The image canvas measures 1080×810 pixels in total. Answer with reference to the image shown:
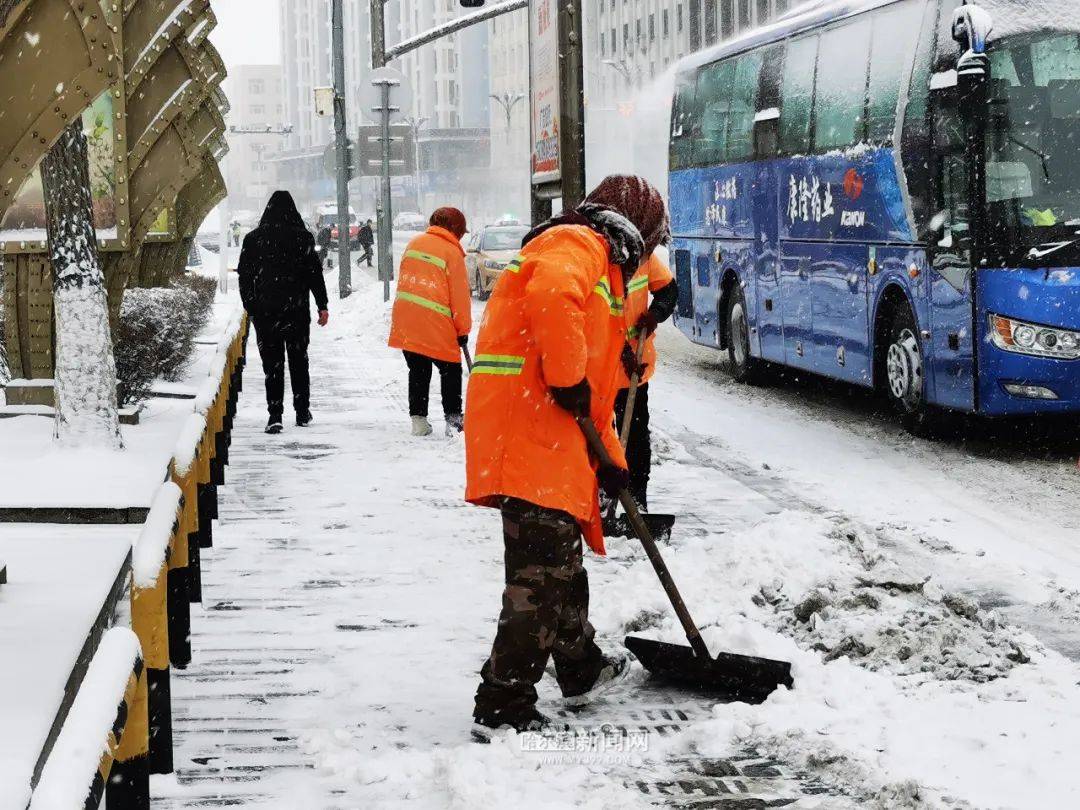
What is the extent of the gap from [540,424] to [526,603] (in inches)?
21.1

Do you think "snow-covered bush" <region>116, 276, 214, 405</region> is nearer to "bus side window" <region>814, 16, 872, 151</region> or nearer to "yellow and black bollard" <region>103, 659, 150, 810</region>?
"bus side window" <region>814, 16, 872, 151</region>

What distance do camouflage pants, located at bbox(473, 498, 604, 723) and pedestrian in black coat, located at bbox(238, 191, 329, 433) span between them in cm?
751

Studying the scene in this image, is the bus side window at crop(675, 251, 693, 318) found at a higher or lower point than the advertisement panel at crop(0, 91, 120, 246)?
lower

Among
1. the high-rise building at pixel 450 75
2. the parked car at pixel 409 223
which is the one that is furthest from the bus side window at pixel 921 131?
the high-rise building at pixel 450 75

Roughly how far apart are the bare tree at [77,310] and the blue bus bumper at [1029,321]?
5.43m

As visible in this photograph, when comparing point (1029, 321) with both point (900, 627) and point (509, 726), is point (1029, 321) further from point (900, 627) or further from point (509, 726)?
point (509, 726)

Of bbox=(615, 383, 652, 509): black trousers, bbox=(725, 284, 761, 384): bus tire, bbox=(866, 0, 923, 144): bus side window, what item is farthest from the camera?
bbox=(725, 284, 761, 384): bus tire

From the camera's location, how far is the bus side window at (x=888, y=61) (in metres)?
12.4

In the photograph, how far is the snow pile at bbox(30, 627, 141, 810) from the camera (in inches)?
89.2

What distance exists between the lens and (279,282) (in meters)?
12.5

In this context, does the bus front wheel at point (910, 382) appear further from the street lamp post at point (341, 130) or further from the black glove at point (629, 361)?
the street lamp post at point (341, 130)

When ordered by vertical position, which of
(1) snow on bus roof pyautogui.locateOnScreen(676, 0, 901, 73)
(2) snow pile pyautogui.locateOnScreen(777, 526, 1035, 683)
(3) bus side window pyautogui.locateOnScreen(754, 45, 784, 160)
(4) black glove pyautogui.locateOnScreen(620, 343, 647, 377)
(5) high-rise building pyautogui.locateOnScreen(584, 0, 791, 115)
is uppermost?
(5) high-rise building pyautogui.locateOnScreen(584, 0, 791, 115)

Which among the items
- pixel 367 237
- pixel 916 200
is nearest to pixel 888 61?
pixel 916 200

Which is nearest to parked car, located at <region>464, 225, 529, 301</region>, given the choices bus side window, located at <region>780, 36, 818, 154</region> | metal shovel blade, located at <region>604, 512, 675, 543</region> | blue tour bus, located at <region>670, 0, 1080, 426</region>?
blue tour bus, located at <region>670, 0, 1080, 426</region>
